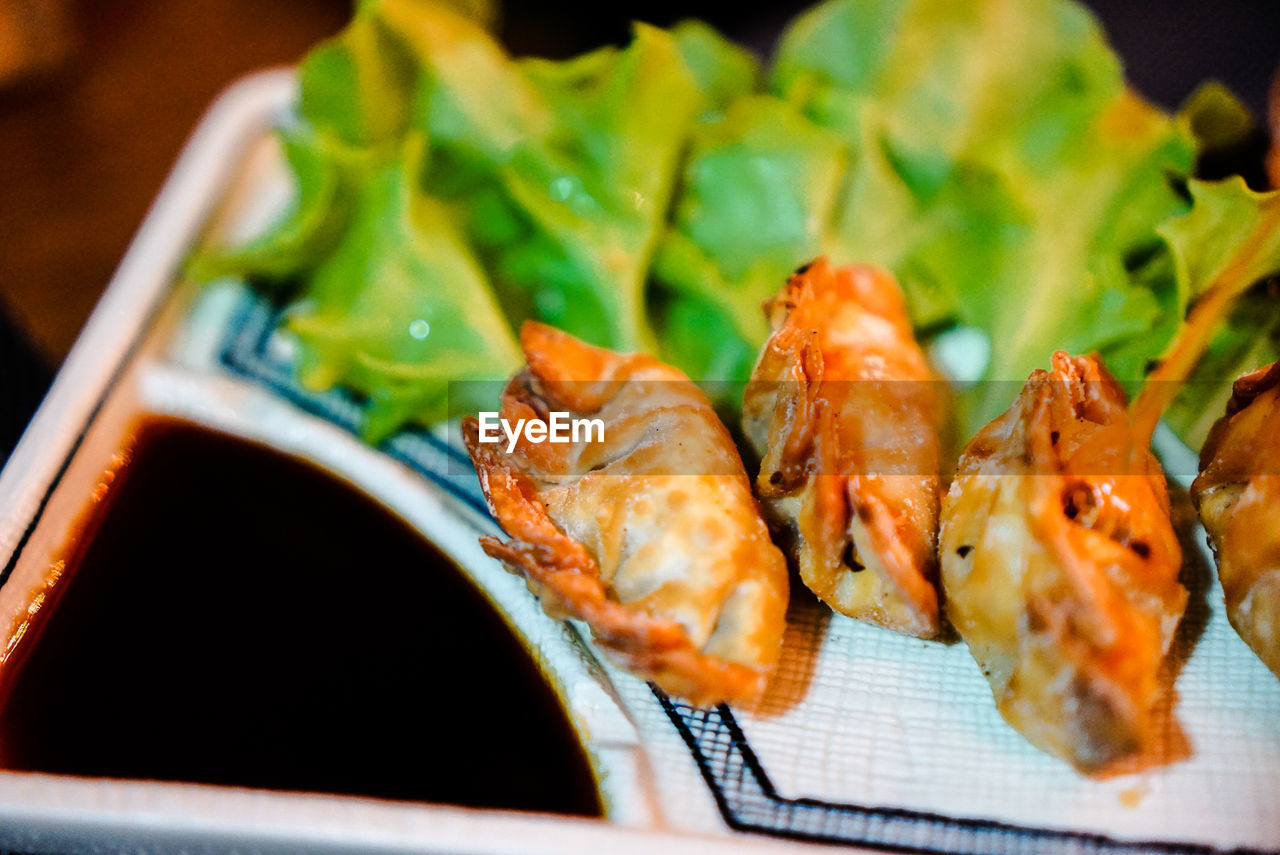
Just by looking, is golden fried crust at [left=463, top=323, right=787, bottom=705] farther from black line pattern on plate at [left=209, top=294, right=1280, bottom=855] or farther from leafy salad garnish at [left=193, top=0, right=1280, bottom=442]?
leafy salad garnish at [left=193, top=0, right=1280, bottom=442]

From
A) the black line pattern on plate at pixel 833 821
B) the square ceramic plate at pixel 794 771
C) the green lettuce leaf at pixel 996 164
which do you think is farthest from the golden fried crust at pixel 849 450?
the green lettuce leaf at pixel 996 164

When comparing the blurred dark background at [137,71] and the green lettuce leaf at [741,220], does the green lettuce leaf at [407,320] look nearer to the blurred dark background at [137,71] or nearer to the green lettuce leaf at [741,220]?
the green lettuce leaf at [741,220]

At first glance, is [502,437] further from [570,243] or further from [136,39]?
[136,39]

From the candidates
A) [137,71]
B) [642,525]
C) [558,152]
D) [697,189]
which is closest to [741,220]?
[697,189]

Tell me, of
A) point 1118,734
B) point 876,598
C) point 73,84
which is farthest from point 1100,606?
point 73,84

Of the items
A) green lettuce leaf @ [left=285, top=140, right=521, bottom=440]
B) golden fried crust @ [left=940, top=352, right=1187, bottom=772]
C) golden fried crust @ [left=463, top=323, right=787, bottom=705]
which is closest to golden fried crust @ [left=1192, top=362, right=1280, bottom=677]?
golden fried crust @ [left=940, top=352, right=1187, bottom=772]

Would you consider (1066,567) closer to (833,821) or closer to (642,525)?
(833,821)
